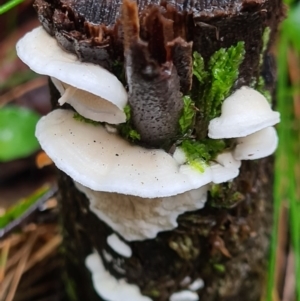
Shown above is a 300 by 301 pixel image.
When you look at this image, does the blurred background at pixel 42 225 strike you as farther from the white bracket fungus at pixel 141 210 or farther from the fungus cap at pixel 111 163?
the fungus cap at pixel 111 163

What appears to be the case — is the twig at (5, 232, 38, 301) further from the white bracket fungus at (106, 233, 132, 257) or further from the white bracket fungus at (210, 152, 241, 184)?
the white bracket fungus at (210, 152, 241, 184)

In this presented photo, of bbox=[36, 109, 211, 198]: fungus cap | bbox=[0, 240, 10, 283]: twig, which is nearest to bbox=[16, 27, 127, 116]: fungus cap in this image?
bbox=[36, 109, 211, 198]: fungus cap

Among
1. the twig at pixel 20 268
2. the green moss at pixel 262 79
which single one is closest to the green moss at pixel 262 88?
the green moss at pixel 262 79

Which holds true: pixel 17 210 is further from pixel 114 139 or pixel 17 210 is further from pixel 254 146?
pixel 254 146

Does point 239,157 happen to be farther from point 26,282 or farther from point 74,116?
point 26,282

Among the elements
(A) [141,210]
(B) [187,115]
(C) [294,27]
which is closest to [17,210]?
(A) [141,210]
